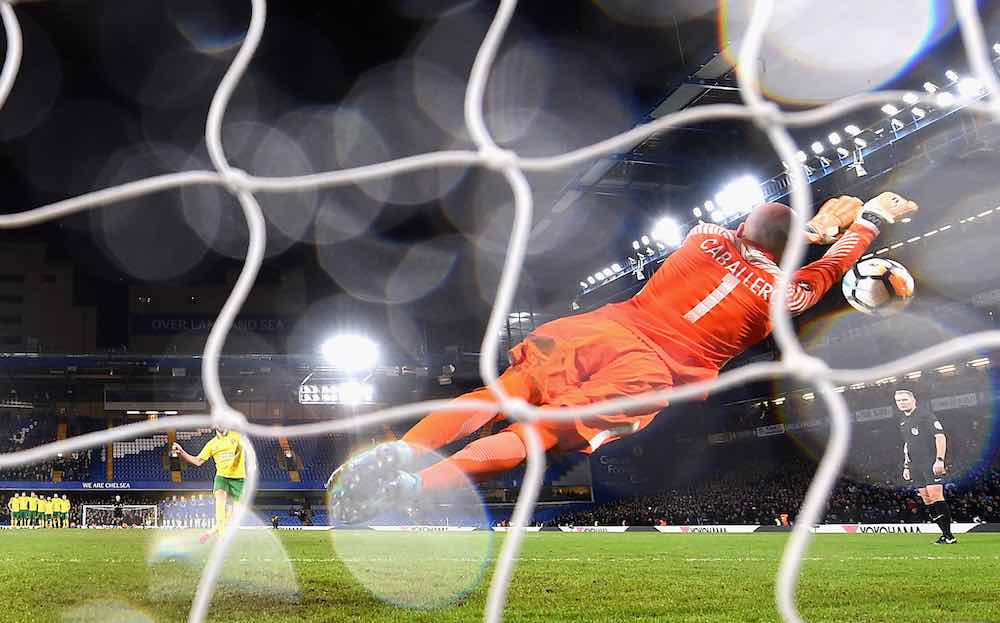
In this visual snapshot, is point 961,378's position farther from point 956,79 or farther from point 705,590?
point 705,590

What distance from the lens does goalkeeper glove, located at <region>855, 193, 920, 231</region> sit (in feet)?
26.1

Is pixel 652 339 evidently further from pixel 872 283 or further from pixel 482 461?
pixel 872 283

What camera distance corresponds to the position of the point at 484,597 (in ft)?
10.0

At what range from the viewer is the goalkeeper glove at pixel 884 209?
7949 mm

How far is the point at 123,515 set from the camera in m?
17.9

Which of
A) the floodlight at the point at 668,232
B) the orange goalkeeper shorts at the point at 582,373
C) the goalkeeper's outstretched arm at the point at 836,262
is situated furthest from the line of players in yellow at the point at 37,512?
the goalkeeper's outstretched arm at the point at 836,262

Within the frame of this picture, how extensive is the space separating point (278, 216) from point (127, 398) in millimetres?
8705

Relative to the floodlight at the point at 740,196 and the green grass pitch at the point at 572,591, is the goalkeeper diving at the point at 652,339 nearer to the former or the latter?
the green grass pitch at the point at 572,591

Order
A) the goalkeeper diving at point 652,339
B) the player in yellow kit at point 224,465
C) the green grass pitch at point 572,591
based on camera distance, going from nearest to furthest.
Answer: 1. the green grass pitch at point 572,591
2. the player in yellow kit at point 224,465
3. the goalkeeper diving at point 652,339

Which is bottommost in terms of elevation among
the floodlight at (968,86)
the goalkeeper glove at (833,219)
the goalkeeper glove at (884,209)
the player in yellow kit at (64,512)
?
the player in yellow kit at (64,512)

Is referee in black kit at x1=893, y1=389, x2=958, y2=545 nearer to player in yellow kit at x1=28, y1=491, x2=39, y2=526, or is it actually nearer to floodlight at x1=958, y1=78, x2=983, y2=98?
floodlight at x1=958, y1=78, x2=983, y2=98

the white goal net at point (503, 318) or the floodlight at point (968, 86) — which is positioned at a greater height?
the floodlight at point (968, 86)

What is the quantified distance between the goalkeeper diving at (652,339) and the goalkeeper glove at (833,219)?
57mm

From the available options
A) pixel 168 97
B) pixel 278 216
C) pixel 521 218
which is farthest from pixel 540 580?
pixel 278 216
